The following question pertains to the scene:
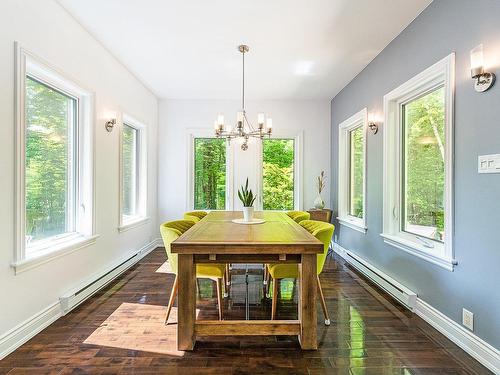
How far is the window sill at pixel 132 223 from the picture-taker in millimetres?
4095

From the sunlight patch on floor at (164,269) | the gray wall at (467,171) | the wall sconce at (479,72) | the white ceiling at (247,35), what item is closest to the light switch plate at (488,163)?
the gray wall at (467,171)

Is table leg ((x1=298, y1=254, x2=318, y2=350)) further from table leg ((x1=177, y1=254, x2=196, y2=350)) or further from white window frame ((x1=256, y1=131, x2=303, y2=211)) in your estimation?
white window frame ((x1=256, y1=131, x2=303, y2=211))

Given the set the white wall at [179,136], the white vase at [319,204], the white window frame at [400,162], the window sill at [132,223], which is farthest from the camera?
the white wall at [179,136]

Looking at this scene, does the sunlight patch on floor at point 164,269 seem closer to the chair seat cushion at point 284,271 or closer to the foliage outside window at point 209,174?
the foliage outside window at point 209,174

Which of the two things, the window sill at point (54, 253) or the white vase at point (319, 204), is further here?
the white vase at point (319, 204)

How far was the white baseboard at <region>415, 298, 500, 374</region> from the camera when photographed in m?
1.96

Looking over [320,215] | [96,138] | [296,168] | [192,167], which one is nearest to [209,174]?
[192,167]

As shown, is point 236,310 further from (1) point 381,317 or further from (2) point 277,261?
(1) point 381,317

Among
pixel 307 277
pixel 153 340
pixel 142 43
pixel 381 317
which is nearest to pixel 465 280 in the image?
pixel 381 317

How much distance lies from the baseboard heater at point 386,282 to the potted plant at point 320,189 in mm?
1159

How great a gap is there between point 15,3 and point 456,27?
3.31 meters

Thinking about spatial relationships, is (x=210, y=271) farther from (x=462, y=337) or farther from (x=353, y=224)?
(x=353, y=224)

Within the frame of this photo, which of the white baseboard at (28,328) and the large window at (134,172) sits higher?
the large window at (134,172)

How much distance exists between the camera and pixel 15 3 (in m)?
2.22
